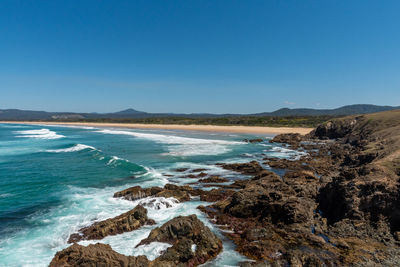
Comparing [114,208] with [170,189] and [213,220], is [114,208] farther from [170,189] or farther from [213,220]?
[213,220]

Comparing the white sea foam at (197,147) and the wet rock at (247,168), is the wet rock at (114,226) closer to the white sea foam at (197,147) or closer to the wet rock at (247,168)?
the wet rock at (247,168)

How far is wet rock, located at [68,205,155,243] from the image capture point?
12.3 meters

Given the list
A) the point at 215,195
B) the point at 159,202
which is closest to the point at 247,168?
the point at 215,195

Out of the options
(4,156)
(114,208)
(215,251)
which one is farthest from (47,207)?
(4,156)

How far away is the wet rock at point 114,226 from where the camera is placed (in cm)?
1233

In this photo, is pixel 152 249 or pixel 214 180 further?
pixel 214 180

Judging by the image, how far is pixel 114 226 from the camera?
42.2 ft

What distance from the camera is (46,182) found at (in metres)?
22.5

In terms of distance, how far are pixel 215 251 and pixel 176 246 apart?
6.08 ft

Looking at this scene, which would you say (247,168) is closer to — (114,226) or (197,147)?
(114,226)

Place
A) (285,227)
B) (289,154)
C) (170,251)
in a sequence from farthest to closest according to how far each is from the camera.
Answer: (289,154) < (285,227) < (170,251)

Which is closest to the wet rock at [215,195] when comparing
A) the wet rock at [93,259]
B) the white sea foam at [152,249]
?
the white sea foam at [152,249]

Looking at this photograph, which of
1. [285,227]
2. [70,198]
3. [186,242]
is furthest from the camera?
[70,198]

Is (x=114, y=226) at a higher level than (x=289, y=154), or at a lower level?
lower
